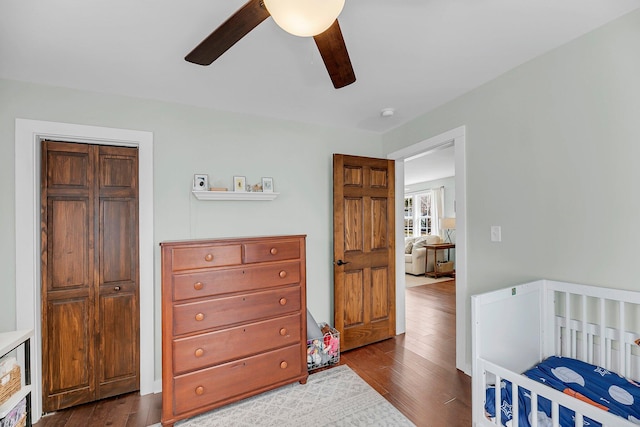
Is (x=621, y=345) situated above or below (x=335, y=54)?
below

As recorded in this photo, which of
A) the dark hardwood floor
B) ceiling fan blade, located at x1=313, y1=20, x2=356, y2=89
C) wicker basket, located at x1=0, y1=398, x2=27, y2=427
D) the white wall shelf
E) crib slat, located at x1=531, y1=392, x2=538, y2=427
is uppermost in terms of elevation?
ceiling fan blade, located at x1=313, y1=20, x2=356, y2=89

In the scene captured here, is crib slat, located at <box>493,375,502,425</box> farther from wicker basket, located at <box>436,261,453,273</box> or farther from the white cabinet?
wicker basket, located at <box>436,261,453,273</box>

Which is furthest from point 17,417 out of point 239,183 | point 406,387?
point 406,387

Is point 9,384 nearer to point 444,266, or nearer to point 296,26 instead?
point 296,26

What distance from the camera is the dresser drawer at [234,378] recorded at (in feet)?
6.38

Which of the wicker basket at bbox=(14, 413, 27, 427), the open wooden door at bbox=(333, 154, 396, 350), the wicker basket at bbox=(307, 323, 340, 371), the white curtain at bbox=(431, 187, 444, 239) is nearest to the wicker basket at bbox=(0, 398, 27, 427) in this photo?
the wicker basket at bbox=(14, 413, 27, 427)

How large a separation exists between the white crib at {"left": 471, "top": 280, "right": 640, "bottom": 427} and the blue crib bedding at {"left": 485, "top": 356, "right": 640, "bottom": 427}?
7cm

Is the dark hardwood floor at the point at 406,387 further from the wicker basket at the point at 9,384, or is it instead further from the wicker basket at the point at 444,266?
the wicker basket at the point at 444,266

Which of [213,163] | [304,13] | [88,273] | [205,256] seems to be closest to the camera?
[304,13]

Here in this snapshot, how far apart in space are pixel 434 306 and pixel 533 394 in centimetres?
333

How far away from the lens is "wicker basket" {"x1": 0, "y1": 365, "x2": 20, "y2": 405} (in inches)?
61.9

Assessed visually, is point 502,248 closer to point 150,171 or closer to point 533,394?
point 533,394

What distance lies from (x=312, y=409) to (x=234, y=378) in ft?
1.99

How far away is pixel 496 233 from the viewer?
225cm
